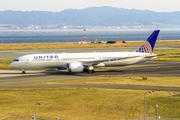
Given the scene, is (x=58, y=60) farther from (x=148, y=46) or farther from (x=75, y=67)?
(x=148, y=46)

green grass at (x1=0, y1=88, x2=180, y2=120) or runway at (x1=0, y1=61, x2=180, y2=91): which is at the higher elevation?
runway at (x1=0, y1=61, x2=180, y2=91)

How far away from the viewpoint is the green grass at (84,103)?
3812 centimetres

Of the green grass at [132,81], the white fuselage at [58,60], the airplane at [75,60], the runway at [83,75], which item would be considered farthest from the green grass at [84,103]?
the white fuselage at [58,60]

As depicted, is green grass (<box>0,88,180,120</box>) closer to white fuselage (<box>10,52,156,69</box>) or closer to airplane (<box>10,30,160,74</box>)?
airplane (<box>10,30,160,74</box>)

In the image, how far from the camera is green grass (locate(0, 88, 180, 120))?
3812cm

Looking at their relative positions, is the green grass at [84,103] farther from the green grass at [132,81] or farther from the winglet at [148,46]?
the winglet at [148,46]

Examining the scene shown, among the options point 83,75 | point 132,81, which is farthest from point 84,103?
point 83,75

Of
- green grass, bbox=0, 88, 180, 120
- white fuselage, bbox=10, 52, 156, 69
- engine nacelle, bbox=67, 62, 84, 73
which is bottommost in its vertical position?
green grass, bbox=0, 88, 180, 120

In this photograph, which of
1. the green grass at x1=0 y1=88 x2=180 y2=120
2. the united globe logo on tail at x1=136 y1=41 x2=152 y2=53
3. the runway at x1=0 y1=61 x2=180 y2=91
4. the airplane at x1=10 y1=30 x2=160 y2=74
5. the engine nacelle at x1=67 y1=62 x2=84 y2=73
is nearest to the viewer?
the green grass at x1=0 y1=88 x2=180 y2=120

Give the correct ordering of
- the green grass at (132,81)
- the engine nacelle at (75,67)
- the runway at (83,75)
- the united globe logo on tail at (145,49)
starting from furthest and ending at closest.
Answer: the united globe logo on tail at (145,49), the engine nacelle at (75,67), the green grass at (132,81), the runway at (83,75)

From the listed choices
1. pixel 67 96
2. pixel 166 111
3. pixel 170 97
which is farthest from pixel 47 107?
pixel 170 97

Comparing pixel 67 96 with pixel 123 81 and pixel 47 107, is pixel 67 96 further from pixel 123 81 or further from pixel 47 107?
pixel 123 81

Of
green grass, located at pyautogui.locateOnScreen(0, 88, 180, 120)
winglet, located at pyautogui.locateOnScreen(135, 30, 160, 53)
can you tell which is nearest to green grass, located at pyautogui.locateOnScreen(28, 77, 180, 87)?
green grass, located at pyautogui.locateOnScreen(0, 88, 180, 120)

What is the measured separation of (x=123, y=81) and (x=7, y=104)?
27.0 metres
